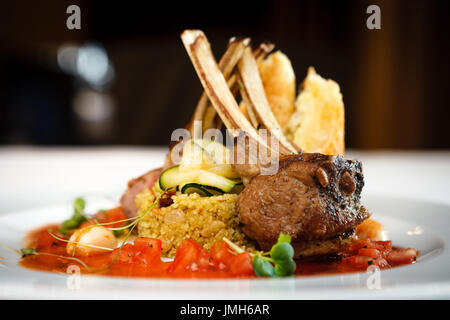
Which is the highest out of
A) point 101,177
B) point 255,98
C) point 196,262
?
point 255,98

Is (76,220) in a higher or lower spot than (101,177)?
lower

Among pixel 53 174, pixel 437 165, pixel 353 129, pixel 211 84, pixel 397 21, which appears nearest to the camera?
pixel 211 84

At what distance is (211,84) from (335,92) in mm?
923

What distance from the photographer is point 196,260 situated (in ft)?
5.68

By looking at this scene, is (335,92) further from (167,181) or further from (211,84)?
(167,181)

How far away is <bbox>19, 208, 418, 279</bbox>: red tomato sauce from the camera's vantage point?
167 centimetres

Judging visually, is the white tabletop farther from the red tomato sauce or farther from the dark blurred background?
the dark blurred background

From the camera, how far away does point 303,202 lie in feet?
5.69

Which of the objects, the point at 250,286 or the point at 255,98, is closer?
the point at 250,286

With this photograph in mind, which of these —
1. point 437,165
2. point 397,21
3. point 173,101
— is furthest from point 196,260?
point 173,101

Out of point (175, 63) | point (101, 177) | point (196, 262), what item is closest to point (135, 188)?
point (196, 262)

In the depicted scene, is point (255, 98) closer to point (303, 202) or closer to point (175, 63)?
point (303, 202)

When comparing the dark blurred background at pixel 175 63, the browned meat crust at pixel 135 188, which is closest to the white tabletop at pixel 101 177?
the browned meat crust at pixel 135 188

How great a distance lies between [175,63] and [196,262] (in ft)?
24.3
